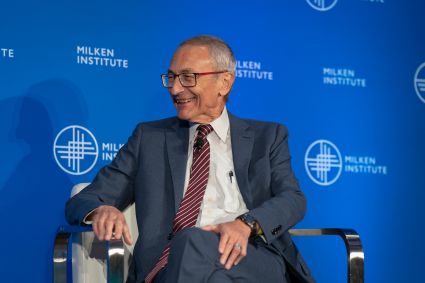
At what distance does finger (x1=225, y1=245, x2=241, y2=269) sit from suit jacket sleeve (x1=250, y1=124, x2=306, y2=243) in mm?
236

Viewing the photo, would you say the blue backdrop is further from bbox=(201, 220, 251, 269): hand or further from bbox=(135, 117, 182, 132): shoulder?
bbox=(201, 220, 251, 269): hand

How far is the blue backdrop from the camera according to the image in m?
3.75

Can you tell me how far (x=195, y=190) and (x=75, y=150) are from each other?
35.7 inches

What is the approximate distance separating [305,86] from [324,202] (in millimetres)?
676

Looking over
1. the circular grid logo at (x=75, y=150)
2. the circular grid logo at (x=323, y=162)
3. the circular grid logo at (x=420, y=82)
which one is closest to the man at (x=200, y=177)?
the circular grid logo at (x=75, y=150)

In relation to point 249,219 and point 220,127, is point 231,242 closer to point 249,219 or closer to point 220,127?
point 249,219

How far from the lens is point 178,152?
332cm

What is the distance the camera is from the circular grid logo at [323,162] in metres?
4.31

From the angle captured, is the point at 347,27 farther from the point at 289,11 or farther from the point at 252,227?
the point at 252,227

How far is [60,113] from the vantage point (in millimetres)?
3822

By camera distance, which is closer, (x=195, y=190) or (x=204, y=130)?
(x=195, y=190)

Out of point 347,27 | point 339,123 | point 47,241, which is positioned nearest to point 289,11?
point 347,27

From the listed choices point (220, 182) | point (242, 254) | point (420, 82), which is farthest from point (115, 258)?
point (420, 82)

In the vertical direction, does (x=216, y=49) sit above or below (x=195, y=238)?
above
